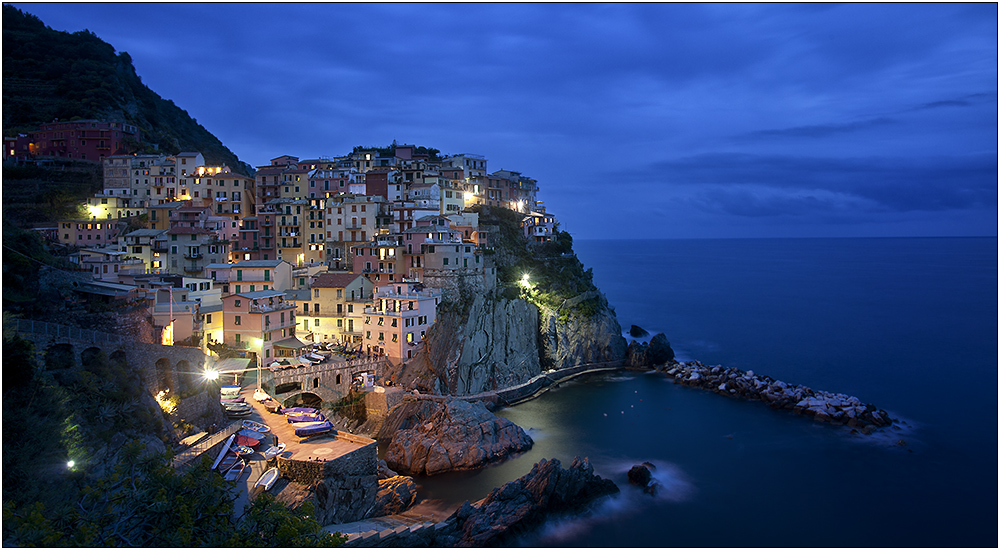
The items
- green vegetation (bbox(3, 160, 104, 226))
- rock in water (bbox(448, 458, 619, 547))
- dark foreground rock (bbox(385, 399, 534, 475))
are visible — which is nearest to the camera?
rock in water (bbox(448, 458, 619, 547))

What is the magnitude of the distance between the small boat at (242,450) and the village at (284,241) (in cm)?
846

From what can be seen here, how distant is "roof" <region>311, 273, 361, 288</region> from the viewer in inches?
1389

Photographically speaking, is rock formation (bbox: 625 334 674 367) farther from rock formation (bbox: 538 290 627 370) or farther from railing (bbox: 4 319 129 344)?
railing (bbox: 4 319 129 344)

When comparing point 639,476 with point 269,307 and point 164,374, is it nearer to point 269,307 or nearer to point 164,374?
point 164,374

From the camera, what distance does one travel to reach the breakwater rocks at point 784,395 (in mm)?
33344

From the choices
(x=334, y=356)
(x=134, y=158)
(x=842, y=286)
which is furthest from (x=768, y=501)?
(x=842, y=286)

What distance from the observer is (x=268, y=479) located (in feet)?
62.0

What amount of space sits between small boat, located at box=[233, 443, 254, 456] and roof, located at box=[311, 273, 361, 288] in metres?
15.7

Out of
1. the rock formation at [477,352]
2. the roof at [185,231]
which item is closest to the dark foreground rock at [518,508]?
the rock formation at [477,352]

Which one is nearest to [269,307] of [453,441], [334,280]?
[334,280]

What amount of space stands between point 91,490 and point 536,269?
38.1m

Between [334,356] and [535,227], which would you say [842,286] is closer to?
[535,227]

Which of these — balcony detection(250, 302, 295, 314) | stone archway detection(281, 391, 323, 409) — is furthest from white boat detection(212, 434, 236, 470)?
balcony detection(250, 302, 295, 314)

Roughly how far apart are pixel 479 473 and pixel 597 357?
21310mm
